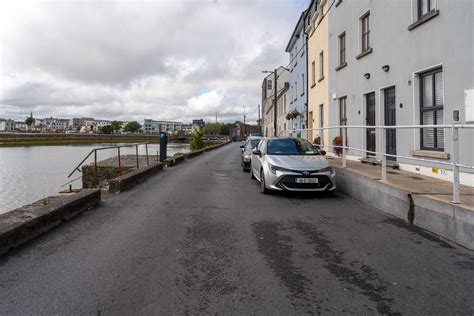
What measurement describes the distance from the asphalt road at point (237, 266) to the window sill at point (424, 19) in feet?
16.1

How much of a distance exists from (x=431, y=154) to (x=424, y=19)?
10.7 feet

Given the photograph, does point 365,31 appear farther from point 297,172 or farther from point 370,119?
point 297,172

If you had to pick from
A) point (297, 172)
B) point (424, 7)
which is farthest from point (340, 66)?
point (297, 172)

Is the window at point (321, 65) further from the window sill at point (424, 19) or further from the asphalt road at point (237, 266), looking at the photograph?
the asphalt road at point (237, 266)

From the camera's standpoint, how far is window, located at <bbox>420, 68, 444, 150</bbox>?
8.92 meters

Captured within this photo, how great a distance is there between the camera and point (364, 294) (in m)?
3.68

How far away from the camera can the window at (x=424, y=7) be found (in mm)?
9391

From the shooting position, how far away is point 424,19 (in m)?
9.35

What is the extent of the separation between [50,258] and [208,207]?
3634 millimetres

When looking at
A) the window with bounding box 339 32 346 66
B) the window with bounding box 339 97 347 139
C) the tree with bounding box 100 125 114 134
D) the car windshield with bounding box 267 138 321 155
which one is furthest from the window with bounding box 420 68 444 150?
the tree with bounding box 100 125 114 134

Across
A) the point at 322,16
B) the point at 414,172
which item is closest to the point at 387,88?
the point at 414,172

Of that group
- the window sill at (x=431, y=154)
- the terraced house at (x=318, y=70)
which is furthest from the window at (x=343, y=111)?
the window sill at (x=431, y=154)

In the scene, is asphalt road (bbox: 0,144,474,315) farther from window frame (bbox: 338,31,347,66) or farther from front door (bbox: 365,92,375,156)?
window frame (bbox: 338,31,347,66)

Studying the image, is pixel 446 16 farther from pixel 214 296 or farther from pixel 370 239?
pixel 214 296
